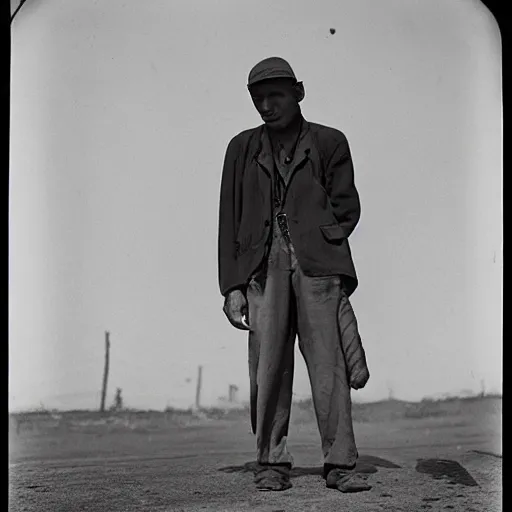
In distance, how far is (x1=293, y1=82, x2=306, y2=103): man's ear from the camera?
4207 mm

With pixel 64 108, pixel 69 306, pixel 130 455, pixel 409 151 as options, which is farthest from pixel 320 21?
pixel 130 455

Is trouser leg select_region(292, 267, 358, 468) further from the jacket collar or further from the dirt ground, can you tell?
the jacket collar

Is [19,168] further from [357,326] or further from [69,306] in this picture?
[357,326]

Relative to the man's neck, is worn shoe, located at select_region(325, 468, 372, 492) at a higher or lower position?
lower

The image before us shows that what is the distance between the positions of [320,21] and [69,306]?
1.08 meters

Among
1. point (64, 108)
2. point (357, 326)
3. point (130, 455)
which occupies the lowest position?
point (130, 455)

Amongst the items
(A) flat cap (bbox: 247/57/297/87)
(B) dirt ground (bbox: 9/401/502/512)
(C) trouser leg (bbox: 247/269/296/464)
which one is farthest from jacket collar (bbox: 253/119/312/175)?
(B) dirt ground (bbox: 9/401/502/512)

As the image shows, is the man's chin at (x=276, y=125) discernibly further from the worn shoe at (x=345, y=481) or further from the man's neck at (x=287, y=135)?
the worn shoe at (x=345, y=481)

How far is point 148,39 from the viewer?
429cm

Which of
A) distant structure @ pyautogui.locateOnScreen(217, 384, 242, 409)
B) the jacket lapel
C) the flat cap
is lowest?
distant structure @ pyautogui.locateOnScreen(217, 384, 242, 409)

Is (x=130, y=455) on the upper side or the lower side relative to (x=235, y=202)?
lower

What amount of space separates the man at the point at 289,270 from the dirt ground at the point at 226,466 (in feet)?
0.27

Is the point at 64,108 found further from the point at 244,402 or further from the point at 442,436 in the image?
the point at 442,436

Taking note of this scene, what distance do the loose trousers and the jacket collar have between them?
0.61 ft
